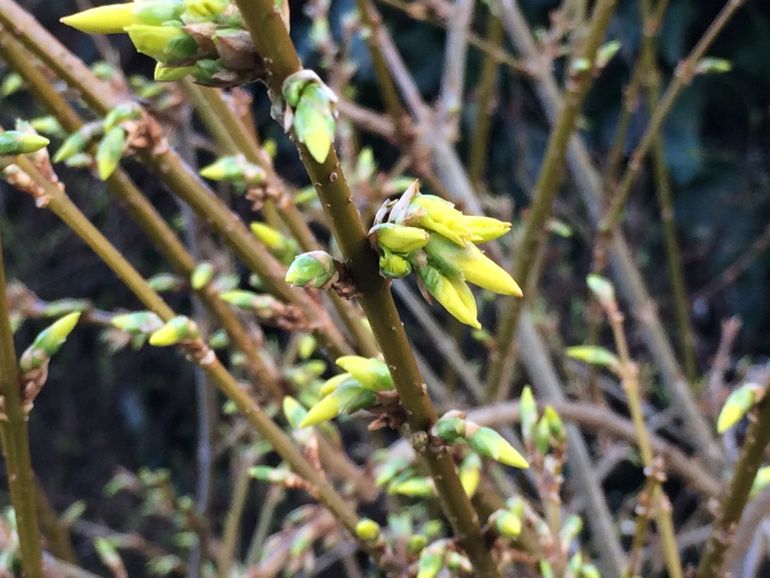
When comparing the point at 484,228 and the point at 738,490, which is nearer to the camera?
the point at 484,228

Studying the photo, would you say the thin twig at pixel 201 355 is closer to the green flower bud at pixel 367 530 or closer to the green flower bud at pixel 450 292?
the green flower bud at pixel 367 530

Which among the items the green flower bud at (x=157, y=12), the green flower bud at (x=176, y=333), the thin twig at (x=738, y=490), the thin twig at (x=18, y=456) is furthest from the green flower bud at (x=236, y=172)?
Answer: the thin twig at (x=738, y=490)

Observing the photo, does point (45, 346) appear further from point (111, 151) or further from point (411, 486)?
point (411, 486)

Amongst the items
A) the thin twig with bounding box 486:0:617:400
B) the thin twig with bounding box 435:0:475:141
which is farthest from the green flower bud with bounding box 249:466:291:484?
the thin twig with bounding box 435:0:475:141

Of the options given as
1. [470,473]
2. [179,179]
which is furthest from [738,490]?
[179,179]

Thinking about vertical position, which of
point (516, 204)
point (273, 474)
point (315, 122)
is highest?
point (315, 122)

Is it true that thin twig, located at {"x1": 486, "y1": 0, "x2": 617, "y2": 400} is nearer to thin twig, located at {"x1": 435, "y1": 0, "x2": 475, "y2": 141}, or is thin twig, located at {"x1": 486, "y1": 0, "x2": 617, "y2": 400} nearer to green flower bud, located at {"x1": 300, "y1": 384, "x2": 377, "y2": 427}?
thin twig, located at {"x1": 435, "y1": 0, "x2": 475, "y2": 141}

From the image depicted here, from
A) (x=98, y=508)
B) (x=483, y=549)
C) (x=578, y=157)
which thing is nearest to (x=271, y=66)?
(x=483, y=549)
